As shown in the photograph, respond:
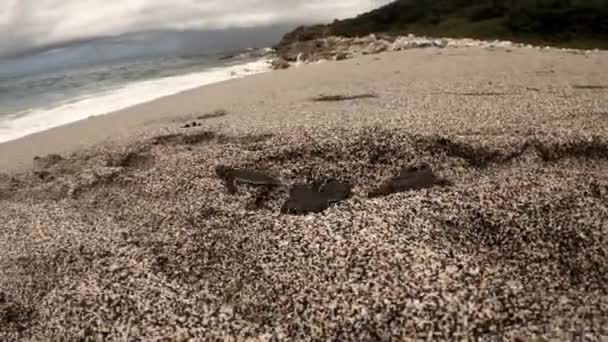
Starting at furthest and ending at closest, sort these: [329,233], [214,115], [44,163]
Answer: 1. [214,115]
2. [44,163]
3. [329,233]

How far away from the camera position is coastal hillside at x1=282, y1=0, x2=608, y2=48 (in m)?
24.0

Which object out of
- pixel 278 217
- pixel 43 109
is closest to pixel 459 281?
pixel 278 217

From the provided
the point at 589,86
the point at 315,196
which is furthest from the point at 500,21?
the point at 315,196

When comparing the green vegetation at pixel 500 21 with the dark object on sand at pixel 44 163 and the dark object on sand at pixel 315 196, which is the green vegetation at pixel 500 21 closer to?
the dark object on sand at pixel 315 196

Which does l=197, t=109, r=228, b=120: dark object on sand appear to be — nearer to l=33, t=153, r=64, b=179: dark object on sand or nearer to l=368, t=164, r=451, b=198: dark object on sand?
l=33, t=153, r=64, b=179: dark object on sand

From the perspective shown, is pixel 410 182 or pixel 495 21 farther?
pixel 495 21

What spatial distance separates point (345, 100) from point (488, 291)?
559 cm

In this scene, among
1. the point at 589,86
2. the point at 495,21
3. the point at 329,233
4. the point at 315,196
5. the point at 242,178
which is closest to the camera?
the point at 329,233

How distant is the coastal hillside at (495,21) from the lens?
24000mm

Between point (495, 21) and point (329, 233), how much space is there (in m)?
29.7

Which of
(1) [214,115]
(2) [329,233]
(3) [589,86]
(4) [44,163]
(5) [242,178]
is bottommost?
(2) [329,233]

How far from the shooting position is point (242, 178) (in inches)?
222

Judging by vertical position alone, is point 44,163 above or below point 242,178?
above

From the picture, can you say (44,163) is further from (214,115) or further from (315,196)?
(315,196)
